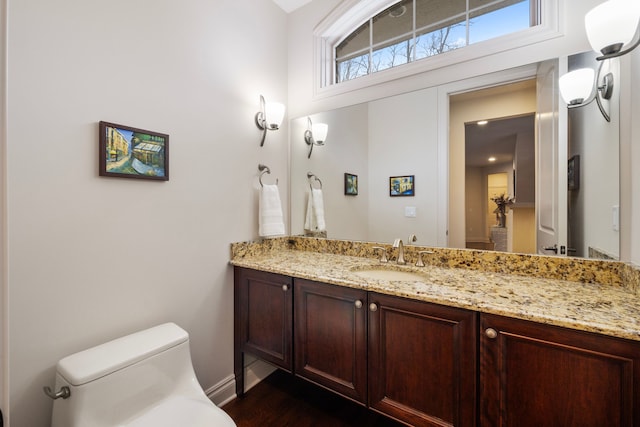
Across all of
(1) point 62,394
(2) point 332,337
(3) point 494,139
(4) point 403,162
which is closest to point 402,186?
(4) point 403,162

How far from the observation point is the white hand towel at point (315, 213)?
221 centimetres

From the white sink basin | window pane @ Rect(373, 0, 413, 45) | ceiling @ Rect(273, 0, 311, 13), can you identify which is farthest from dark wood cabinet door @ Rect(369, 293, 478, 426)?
ceiling @ Rect(273, 0, 311, 13)

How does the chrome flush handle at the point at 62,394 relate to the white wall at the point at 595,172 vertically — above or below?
below

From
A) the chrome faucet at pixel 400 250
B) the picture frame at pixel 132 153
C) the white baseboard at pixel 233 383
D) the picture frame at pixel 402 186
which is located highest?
the picture frame at pixel 132 153

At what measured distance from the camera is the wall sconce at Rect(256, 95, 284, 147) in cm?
201

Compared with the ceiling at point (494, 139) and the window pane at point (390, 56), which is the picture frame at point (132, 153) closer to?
the window pane at point (390, 56)

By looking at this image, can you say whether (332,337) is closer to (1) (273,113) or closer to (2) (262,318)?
(2) (262,318)

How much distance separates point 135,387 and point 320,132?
1903 mm

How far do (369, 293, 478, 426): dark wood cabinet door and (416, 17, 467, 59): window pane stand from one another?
159 centimetres

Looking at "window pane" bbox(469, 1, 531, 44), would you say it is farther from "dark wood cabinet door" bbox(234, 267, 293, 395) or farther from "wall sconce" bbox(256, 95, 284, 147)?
"dark wood cabinet door" bbox(234, 267, 293, 395)

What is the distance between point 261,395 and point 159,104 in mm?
1934

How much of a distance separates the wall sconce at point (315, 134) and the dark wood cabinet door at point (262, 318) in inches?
43.2

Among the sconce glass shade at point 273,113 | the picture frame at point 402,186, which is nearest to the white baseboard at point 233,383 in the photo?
the picture frame at point 402,186

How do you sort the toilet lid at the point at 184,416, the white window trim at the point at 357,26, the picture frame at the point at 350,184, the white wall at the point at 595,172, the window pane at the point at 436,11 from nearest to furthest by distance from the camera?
the toilet lid at the point at 184,416 < the white wall at the point at 595,172 < the white window trim at the point at 357,26 < the window pane at the point at 436,11 < the picture frame at the point at 350,184
